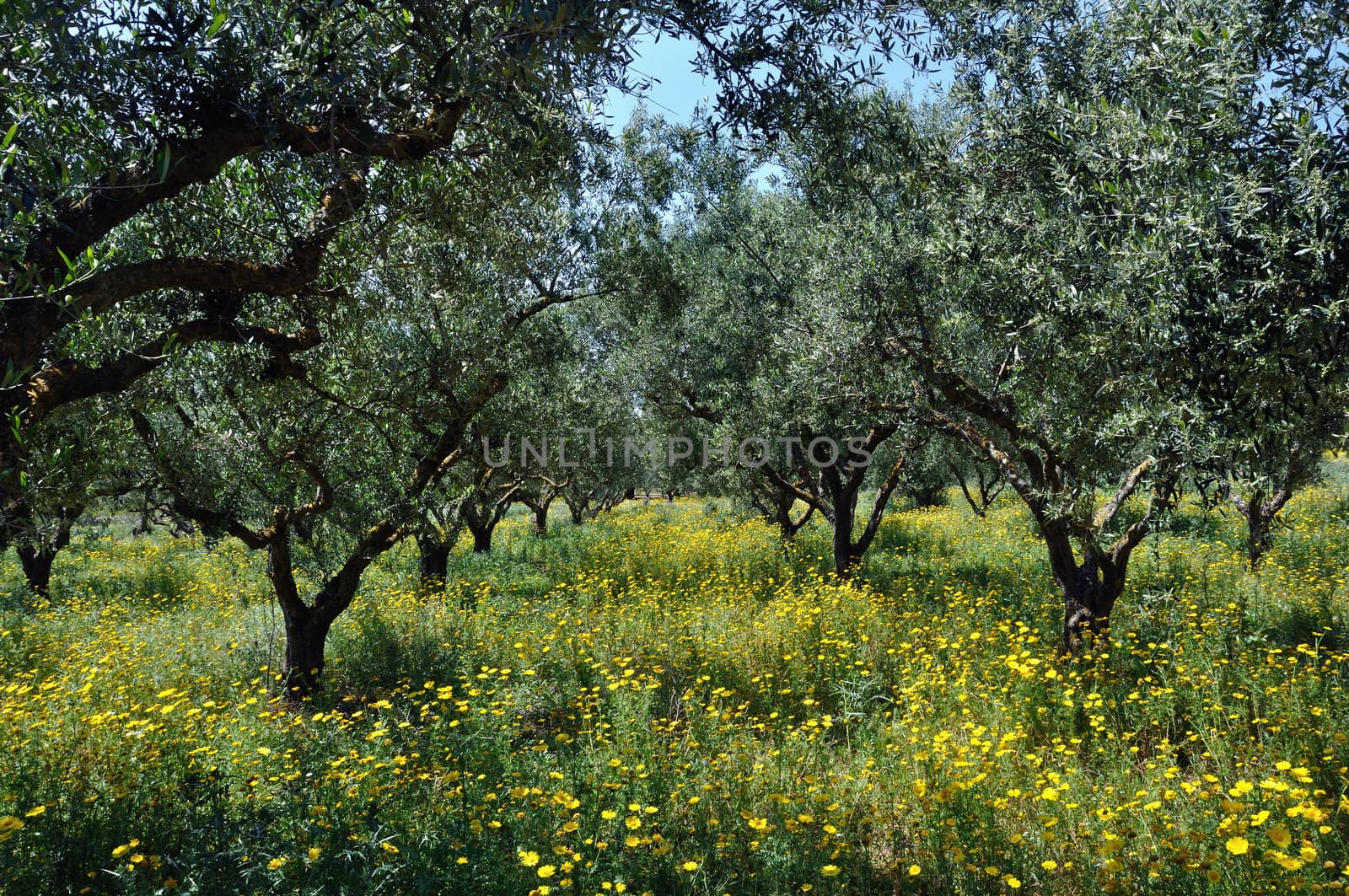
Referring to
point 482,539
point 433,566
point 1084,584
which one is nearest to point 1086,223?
point 1084,584

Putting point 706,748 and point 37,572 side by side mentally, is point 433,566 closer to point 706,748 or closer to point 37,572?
point 37,572

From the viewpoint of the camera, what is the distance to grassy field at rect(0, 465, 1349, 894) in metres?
3.70

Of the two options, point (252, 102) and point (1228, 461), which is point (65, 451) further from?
point (1228, 461)

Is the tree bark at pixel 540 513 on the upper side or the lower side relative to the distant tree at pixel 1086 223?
lower

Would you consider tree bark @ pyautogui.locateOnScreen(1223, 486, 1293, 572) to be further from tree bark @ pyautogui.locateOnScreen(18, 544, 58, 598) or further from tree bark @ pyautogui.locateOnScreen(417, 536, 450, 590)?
tree bark @ pyautogui.locateOnScreen(18, 544, 58, 598)

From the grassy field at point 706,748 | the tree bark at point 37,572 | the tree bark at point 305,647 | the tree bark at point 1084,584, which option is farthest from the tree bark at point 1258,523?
the tree bark at point 37,572

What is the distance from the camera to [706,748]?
5.63 m

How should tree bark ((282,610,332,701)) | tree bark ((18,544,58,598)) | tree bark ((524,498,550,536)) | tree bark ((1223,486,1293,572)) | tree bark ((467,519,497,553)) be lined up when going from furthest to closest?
tree bark ((524,498,550,536)) < tree bark ((467,519,497,553)) < tree bark ((18,544,58,598)) < tree bark ((1223,486,1293,572)) < tree bark ((282,610,332,701))

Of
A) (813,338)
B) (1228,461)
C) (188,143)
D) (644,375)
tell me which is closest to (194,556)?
(644,375)

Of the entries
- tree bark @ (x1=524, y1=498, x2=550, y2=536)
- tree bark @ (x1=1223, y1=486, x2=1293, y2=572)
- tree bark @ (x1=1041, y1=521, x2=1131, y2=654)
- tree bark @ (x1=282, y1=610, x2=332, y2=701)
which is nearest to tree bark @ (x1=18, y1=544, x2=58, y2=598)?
tree bark @ (x1=282, y1=610, x2=332, y2=701)

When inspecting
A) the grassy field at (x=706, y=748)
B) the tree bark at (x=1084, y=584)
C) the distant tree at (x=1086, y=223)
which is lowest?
the grassy field at (x=706, y=748)

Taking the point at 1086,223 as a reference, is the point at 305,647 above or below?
below

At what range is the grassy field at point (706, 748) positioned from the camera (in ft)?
12.1

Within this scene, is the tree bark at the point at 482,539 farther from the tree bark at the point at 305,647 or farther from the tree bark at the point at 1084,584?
the tree bark at the point at 1084,584
